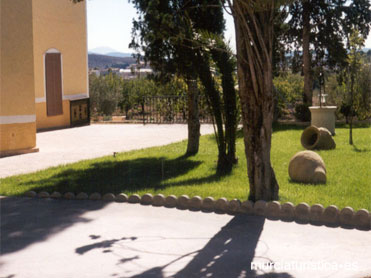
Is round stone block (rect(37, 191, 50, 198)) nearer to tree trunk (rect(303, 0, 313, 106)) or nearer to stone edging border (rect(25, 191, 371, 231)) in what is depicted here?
stone edging border (rect(25, 191, 371, 231))

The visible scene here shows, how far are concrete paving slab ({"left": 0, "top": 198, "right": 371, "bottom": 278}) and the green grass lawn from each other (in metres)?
1.18

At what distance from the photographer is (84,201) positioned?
7.39 metres

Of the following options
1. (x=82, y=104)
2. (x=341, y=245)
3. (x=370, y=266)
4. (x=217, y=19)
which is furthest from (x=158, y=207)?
(x=82, y=104)

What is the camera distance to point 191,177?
914cm

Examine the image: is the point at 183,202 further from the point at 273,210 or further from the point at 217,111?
the point at 217,111

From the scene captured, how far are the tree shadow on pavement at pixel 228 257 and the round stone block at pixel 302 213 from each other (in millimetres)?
468

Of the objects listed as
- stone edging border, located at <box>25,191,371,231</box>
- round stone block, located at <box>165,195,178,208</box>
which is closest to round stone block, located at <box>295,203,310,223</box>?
stone edging border, located at <box>25,191,371,231</box>

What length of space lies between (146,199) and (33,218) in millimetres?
1513

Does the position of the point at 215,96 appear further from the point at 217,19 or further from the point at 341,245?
the point at 341,245

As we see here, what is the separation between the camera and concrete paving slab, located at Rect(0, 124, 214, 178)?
11.3 m

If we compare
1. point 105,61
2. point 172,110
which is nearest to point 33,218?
point 172,110

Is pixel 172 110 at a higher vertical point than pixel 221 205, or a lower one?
higher

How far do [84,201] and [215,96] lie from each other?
348cm

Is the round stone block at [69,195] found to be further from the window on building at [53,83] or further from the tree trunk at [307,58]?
the tree trunk at [307,58]
